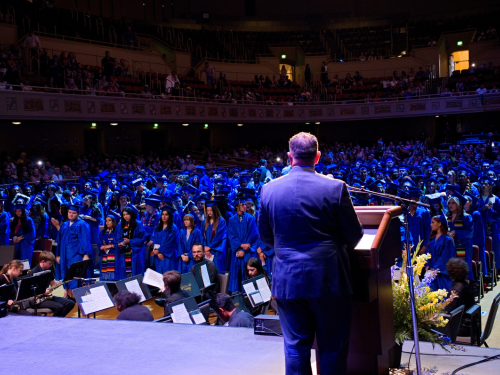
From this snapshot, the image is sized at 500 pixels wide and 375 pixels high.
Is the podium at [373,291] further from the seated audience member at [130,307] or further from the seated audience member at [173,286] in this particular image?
the seated audience member at [173,286]

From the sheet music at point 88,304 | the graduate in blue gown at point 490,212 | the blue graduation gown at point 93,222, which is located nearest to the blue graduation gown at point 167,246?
the blue graduation gown at point 93,222

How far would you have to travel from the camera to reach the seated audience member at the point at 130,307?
18.2 ft

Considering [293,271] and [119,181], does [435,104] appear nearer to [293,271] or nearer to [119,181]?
[119,181]

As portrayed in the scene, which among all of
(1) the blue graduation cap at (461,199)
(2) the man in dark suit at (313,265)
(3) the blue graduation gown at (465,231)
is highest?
(2) the man in dark suit at (313,265)

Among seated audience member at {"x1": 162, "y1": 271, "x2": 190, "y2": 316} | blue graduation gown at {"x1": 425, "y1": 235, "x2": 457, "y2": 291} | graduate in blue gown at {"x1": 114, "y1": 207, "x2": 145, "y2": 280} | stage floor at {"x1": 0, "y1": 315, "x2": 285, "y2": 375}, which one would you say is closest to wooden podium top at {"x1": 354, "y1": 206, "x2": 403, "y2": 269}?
stage floor at {"x1": 0, "y1": 315, "x2": 285, "y2": 375}

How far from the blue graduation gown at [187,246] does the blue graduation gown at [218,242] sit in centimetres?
24

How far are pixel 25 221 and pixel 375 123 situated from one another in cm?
2459

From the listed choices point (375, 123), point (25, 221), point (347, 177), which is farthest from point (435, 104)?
point (25, 221)

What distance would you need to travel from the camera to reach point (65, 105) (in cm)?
1919

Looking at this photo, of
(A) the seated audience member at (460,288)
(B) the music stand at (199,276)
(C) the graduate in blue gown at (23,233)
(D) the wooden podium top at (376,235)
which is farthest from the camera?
(C) the graduate in blue gown at (23,233)

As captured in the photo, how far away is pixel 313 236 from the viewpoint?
8.54 ft

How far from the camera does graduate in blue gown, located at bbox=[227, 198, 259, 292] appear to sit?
847 centimetres

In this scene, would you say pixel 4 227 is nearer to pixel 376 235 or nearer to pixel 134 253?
pixel 134 253

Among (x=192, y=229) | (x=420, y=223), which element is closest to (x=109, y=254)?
(x=192, y=229)
